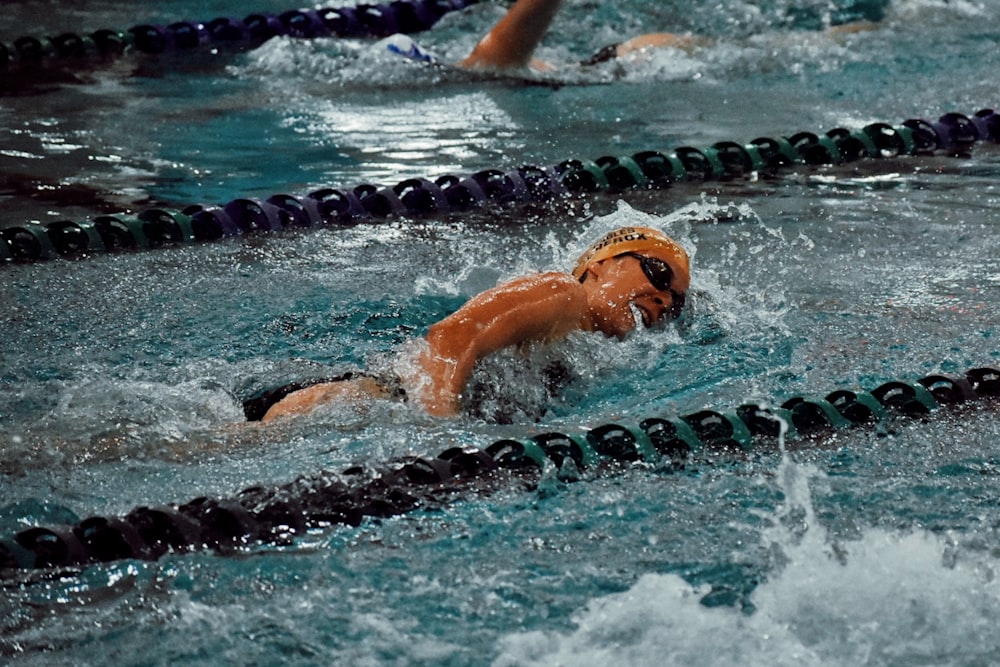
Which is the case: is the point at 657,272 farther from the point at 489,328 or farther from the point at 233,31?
the point at 233,31

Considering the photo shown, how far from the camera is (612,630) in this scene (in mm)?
2381

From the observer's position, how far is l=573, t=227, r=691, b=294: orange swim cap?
3.53 metres

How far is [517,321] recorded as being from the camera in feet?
10.4

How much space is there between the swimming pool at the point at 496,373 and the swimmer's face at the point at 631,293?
0.22ft

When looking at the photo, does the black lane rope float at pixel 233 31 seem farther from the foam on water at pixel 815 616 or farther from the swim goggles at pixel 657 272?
the foam on water at pixel 815 616

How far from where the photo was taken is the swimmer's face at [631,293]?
11.2ft

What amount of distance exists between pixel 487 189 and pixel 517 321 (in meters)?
2.07

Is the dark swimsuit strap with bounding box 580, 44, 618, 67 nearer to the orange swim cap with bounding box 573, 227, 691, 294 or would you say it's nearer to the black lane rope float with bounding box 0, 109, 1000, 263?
the black lane rope float with bounding box 0, 109, 1000, 263

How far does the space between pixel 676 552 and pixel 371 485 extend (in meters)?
0.65

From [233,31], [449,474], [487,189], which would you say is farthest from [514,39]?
[449,474]

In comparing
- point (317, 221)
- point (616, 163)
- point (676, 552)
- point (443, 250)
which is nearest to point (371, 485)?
point (676, 552)

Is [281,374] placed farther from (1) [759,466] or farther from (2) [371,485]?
(1) [759,466]

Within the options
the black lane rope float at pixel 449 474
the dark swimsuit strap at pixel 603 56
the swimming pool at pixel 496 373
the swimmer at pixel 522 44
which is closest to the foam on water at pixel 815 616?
the swimming pool at pixel 496 373

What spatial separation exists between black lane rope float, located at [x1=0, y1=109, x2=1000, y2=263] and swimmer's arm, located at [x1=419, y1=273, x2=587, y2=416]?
5.99 feet
